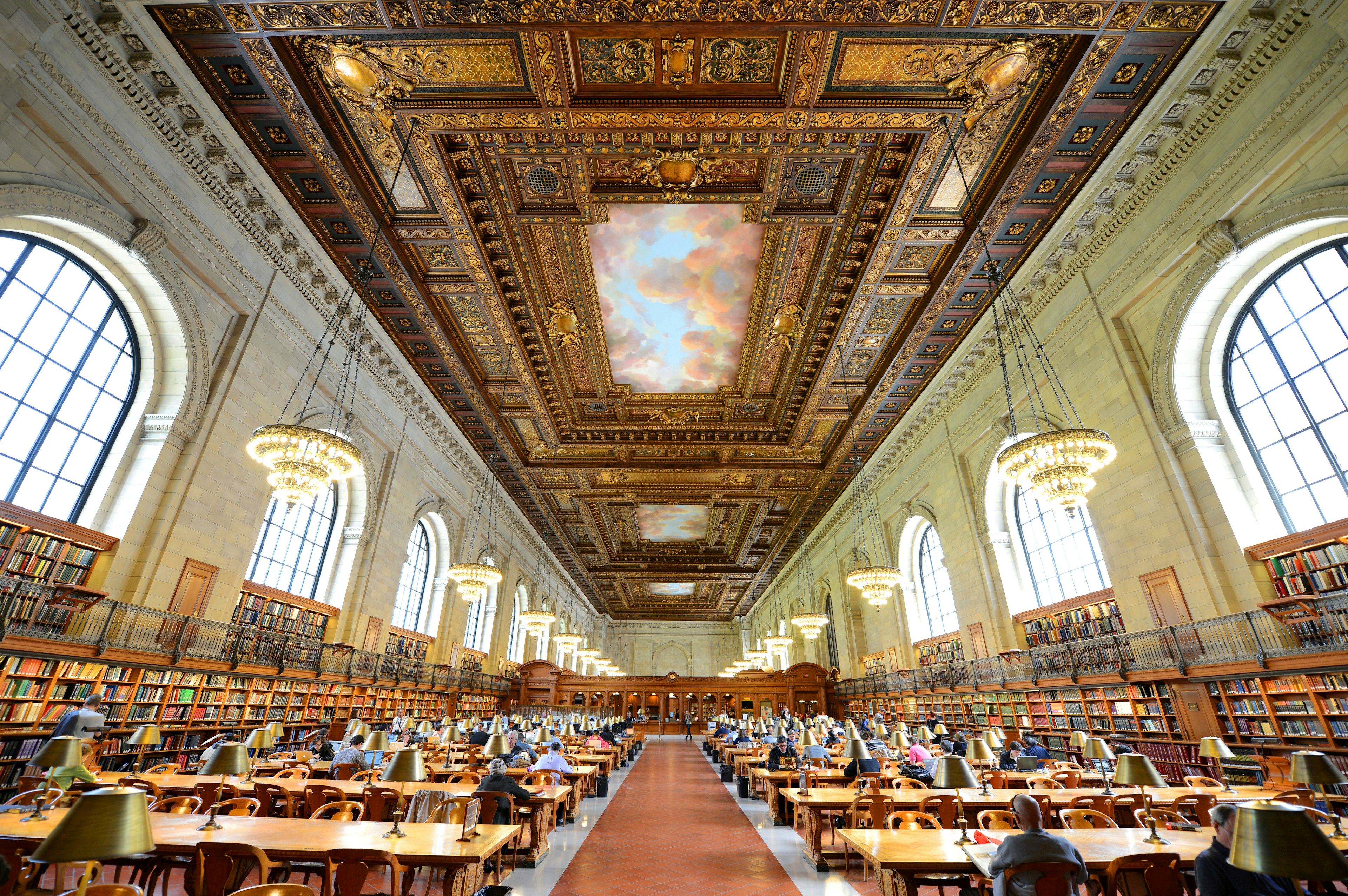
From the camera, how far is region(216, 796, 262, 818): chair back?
441 cm

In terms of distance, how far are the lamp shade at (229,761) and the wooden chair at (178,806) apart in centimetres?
55

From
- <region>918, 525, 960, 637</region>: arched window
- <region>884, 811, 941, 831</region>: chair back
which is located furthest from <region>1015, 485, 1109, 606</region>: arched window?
<region>884, 811, 941, 831</region>: chair back

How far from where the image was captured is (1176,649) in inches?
287

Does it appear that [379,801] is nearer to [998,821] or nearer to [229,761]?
[229,761]

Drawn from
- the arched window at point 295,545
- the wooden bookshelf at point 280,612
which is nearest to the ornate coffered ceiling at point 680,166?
the arched window at point 295,545

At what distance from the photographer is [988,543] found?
465 inches

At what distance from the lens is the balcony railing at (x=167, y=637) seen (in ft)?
18.8

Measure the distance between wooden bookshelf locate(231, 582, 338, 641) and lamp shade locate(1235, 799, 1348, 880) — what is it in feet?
29.5

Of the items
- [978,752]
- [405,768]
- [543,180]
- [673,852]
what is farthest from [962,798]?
[543,180]

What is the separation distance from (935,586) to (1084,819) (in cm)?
1077

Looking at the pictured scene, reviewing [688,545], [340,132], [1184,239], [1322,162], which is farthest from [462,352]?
[688,545]

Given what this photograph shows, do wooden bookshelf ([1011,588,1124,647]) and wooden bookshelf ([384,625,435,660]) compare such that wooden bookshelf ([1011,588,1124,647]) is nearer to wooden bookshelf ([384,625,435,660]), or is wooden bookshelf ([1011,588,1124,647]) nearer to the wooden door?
the wooden door

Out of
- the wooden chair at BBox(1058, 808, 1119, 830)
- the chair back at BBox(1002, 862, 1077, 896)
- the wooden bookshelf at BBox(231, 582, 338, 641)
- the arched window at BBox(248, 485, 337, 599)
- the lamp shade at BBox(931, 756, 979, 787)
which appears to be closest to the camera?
the chair back at BBox(1002, 862, 1077, 896)

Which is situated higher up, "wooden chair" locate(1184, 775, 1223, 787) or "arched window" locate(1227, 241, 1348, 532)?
"arched window" locate(1227, 241, 1348, 532)
